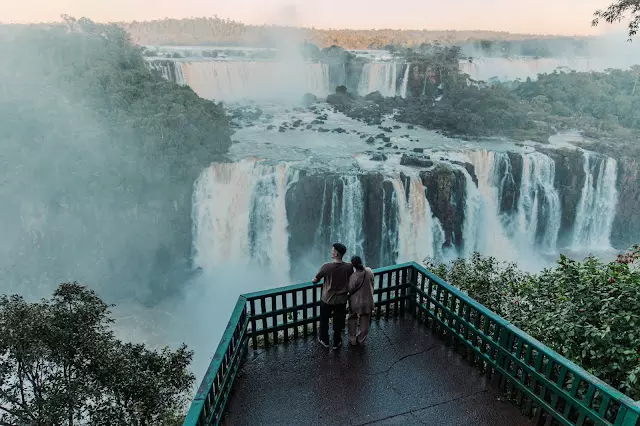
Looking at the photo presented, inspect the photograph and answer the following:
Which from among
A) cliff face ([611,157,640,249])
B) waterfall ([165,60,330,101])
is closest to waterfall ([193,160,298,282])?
waterfall ([165,60,330,101])

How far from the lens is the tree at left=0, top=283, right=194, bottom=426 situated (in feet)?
18.6

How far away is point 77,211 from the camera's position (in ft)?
64.4

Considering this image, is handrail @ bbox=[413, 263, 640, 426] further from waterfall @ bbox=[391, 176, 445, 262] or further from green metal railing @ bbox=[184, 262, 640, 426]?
waterfall @ bbox=[391, 176, 445, 262]

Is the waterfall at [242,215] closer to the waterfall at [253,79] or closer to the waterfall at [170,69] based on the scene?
the waterfall at [170,69]

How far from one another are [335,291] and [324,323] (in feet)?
1.25

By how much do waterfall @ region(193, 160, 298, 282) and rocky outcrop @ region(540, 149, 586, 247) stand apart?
11.9 metres

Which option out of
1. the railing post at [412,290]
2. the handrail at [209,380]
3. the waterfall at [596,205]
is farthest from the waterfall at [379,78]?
the handrail at [209,380]

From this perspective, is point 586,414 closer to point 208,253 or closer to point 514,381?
point 514,381

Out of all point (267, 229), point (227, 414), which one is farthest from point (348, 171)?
point (227, 414)

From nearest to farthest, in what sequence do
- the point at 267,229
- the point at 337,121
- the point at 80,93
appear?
the point at 267,229 < the point at 80,93 < the point at 337,121

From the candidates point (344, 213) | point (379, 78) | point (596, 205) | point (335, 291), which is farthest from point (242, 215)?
point (379, 78)

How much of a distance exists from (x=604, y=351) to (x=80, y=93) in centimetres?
2390

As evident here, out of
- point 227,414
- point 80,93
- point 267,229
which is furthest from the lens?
point 80,93

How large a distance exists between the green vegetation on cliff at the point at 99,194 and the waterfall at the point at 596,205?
642 inches
